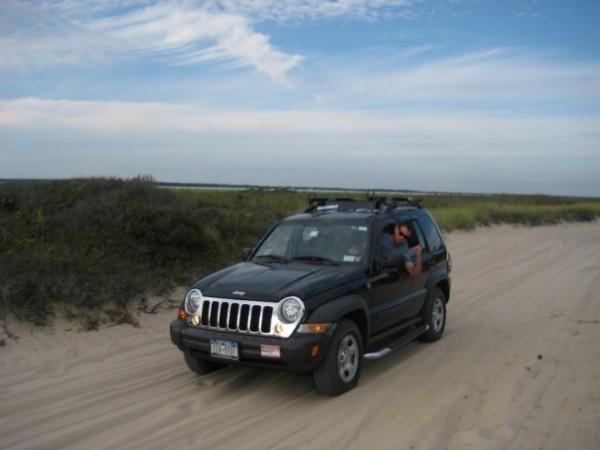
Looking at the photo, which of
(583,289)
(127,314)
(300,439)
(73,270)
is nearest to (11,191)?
(73,270)

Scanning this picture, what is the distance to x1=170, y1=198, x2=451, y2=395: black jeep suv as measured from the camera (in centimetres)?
583

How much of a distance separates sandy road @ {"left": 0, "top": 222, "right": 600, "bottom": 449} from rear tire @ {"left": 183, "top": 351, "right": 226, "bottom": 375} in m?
0.09

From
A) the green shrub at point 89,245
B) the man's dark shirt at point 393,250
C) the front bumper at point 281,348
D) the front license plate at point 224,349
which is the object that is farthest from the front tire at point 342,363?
the green shrub at point 89,245

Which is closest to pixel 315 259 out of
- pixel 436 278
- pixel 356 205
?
pixel 356 205

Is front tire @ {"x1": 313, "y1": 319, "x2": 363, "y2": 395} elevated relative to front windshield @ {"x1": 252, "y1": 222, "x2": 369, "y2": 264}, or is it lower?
lower

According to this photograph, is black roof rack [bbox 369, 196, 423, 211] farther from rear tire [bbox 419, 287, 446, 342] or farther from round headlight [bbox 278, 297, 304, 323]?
round headlight [bbox 278, 297, 304, 323]

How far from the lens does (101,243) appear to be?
10164 millimetres

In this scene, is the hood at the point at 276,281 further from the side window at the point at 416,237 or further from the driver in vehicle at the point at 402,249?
the side window at the point at 416,237

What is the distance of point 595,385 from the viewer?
6.26m

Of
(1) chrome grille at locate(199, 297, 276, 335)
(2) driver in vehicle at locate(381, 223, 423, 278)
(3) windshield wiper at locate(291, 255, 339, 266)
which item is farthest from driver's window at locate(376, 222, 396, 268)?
(1) chrome grille at locate(199, 297, 276, 335)

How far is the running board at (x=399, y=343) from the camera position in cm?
648

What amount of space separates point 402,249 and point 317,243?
1185 mm

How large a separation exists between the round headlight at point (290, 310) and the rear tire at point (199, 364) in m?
1.30

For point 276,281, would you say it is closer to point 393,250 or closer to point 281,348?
point 281,348
